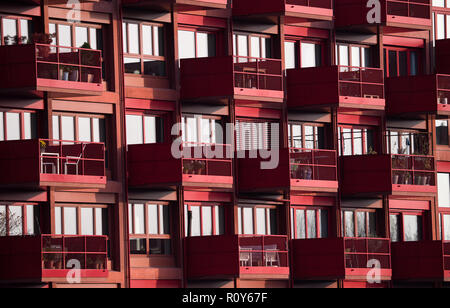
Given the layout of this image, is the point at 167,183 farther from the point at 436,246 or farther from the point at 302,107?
the point at 436,246

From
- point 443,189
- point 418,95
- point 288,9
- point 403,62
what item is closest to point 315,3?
point 288,9

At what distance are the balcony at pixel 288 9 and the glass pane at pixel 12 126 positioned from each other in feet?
33.1

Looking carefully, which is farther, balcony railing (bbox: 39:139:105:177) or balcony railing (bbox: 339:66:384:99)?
balcony railing (bbox: 339:66:384:99)

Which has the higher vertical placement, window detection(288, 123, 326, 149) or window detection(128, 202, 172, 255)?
window detection(288, 123, 326, 149)

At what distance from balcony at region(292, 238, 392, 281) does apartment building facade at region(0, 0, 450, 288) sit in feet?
0.23

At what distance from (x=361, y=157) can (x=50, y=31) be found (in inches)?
536

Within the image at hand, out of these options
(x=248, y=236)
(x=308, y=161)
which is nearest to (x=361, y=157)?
(x=308, y=161)

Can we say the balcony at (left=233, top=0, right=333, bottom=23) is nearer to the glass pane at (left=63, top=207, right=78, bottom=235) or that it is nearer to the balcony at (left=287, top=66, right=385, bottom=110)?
the balcony at (left=287, top=66, right=385, bottom=110)

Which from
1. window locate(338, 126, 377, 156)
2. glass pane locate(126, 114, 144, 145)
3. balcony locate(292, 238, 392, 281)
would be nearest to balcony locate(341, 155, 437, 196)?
window locate(338, 126, 377, 156)

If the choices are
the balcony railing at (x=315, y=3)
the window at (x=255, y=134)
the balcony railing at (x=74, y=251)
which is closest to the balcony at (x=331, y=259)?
the window at (x=255, y=134)

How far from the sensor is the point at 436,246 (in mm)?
66625

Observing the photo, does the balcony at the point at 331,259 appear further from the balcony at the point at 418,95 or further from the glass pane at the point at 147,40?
the glass pane at the point at 147,40

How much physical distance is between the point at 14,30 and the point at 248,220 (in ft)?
38.6

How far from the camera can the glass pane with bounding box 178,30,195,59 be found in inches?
2500
